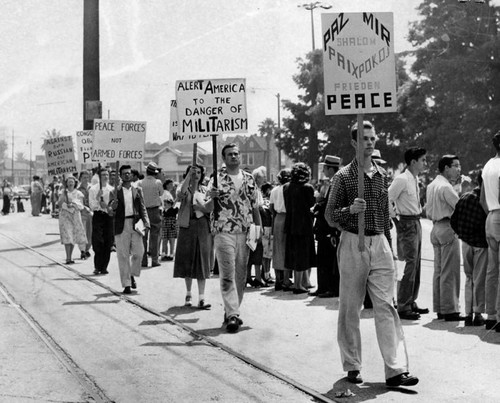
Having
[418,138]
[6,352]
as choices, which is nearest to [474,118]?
[418,138]

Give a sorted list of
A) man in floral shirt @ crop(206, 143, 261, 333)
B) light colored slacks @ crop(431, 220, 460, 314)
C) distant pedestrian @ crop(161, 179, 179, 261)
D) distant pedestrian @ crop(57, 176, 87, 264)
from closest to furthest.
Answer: man in floral shirt @ crop(206, 143, 261, 333) < light colored slacks @ crop(431, 220, 460, 314) < distant pedestrian @ crop(57, 176, 87, 264) < distant pedestrian @ crop(161, 179, 179, 261)

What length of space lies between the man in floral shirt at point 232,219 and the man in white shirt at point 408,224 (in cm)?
173

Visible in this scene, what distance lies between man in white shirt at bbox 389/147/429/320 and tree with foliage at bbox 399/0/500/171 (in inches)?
1518

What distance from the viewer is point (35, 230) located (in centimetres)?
3086

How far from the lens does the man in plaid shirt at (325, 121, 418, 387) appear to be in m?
6.91

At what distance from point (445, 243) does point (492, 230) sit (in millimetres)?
1166

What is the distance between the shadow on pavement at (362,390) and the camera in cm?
651

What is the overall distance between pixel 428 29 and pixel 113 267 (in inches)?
1579

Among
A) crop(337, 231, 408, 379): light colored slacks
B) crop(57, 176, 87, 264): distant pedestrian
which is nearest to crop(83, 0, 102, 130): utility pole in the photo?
crop(57, 176, 87, 264): distant pedestrian

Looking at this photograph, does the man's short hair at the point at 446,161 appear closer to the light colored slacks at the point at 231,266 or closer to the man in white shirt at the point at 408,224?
the man in white shirt at the point at 408,224

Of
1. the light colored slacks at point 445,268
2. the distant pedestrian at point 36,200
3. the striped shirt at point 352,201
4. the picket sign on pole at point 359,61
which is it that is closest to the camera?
the striped shirt at point 352,201

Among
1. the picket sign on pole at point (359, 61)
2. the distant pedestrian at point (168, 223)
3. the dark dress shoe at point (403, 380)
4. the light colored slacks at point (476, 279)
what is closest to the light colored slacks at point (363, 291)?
the dark dress shoe at point (403, 380)

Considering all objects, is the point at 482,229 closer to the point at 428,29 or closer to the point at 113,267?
the point at 113,267

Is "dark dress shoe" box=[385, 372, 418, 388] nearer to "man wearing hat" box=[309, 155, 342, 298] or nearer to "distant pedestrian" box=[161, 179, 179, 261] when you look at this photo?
"man wearing hat" box=[309, 155, 342, 298]
